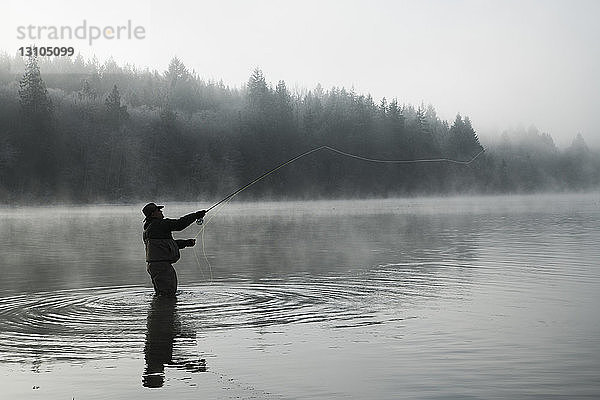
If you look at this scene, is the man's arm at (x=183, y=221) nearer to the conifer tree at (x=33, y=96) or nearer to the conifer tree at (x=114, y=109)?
the conifer tree at (x=33, y=96)

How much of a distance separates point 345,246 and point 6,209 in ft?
266

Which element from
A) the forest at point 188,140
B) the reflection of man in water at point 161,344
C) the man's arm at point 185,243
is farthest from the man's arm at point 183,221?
the forest at point 188,140

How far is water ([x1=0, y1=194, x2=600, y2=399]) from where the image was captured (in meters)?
10.3

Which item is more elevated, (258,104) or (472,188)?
(258,104)

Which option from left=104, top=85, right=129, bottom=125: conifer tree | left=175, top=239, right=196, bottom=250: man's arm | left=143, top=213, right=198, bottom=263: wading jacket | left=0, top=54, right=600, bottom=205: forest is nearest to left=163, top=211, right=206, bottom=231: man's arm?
left=143, top=213, right=198, bottom=263: wading jacket

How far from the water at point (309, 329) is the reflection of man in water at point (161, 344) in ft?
0.10

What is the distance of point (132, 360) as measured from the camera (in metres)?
11.6

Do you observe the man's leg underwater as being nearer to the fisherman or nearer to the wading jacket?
the fisherman

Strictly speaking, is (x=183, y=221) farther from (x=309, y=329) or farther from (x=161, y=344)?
(x=161, y=344)

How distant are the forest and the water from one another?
93124 millimetres

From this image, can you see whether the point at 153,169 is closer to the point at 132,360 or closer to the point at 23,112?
the point at 23,112

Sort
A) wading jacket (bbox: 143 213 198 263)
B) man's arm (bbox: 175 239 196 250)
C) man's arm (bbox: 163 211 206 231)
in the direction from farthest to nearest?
1. man's arm (bbox: 175 239 196 250)
2. wading jacket (bbox: 143 213 198 263)
3. man's arm (bbox: 163 211 206 231)

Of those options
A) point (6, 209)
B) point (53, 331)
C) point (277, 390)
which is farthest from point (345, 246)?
point (6, 209)

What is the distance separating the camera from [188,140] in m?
136
